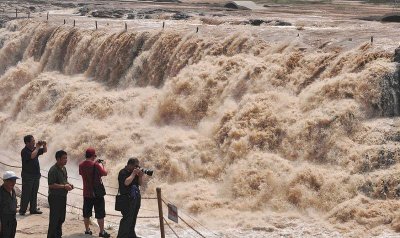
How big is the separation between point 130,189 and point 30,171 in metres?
2.13

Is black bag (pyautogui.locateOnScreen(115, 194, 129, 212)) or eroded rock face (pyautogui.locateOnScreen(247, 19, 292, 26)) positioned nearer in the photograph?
black bag (pyautogui.locateOnScreen(115, 194, 129, 212))

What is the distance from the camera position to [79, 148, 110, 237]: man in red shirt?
826 centimetres

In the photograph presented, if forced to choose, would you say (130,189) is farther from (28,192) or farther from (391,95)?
(391,95)

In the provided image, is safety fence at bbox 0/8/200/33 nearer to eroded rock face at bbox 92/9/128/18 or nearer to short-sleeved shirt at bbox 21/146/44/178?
eroded rock face at bbox 92/9/128/18

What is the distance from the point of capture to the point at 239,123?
14.1 metres

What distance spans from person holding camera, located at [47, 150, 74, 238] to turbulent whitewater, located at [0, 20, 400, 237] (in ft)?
12.8

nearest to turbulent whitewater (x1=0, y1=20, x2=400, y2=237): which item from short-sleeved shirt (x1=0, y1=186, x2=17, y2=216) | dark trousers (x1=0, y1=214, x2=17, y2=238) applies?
dark trousers (x1=0, y1=214, x2=17, y2=238)

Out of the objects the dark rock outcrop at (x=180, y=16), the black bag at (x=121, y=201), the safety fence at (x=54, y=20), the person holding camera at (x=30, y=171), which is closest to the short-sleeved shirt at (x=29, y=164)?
the person holding camera at (x=30, y=171)

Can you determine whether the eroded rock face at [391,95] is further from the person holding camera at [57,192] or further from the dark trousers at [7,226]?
the dark trousers at [7,226]

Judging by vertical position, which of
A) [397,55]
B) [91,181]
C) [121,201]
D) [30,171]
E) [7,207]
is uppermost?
[397,55]

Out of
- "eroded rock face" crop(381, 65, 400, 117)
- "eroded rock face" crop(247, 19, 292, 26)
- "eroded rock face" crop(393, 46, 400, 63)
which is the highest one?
"eroded rock face" crop(393, 46, 400, 63)

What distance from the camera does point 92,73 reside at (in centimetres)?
2048

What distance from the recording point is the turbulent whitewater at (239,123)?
1186 centimetres

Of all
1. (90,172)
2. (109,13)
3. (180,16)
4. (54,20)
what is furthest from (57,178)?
(109,13)
